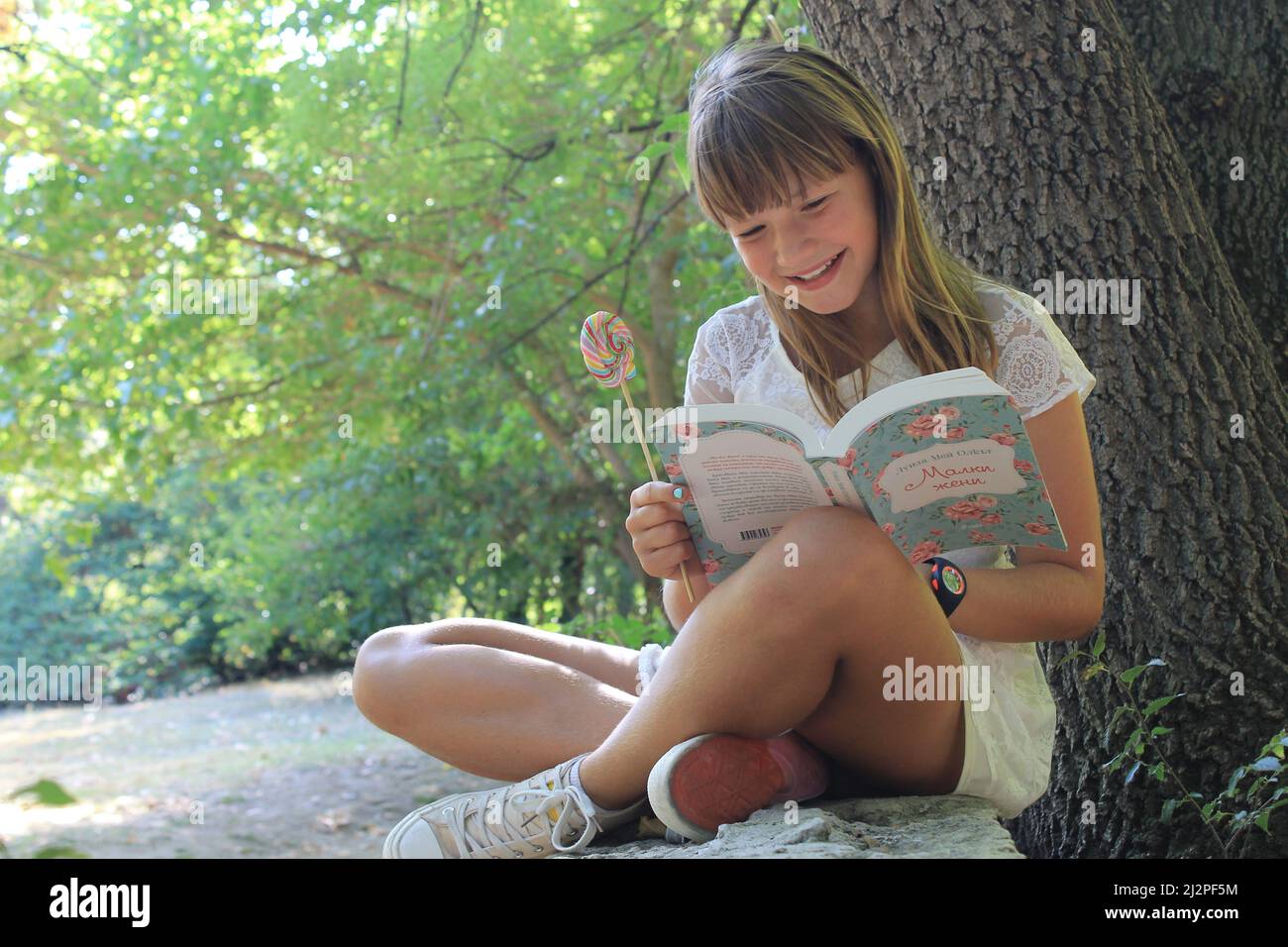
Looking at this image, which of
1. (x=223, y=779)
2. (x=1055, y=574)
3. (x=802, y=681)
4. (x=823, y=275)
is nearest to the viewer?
(x=802, y=681)

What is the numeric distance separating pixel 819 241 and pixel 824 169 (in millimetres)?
102

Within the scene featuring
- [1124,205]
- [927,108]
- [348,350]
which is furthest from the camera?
[348,350]

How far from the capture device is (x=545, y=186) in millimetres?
5512

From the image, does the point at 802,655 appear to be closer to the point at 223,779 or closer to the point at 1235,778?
the point at 1235,778

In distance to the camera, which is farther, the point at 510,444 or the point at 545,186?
the point at 510,444

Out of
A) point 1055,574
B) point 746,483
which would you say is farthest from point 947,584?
point 746,483

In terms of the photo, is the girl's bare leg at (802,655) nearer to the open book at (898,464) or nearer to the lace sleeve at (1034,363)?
the open book at (898,464)

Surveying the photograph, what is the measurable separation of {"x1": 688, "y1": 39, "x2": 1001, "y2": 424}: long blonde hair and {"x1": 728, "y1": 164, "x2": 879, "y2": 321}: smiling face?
18 mm

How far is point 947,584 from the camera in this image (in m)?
1.64

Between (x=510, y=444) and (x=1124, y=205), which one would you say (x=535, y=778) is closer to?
(x=1124, y=205)

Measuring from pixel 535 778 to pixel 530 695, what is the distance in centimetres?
24
